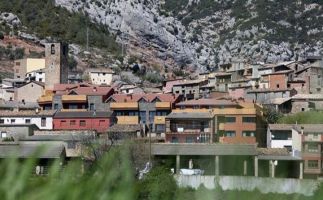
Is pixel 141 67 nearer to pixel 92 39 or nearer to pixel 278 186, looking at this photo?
pixel 92 39

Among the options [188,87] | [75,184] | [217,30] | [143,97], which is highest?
[217,30]

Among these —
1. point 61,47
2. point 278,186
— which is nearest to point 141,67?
point 61,47

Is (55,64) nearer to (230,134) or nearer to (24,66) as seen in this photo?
(24,66)

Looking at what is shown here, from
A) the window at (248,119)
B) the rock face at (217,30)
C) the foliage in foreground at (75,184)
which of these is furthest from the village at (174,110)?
the rock face at (217,30)

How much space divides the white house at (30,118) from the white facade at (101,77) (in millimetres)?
19357

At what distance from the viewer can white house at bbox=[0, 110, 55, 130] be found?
3606cm

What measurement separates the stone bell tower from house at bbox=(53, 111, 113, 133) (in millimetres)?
13049

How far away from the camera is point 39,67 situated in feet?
192

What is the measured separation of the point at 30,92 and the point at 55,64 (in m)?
5.23

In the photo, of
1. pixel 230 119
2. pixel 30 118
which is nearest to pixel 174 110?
pixel 230 119

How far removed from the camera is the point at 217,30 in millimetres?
90750

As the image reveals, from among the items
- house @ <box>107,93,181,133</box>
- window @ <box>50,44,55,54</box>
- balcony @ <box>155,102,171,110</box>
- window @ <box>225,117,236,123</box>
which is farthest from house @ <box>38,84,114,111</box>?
window @ <box>50,44,55,54</box>

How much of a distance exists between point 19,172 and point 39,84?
1851 inches

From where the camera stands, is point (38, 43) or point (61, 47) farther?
point (38, 43)
